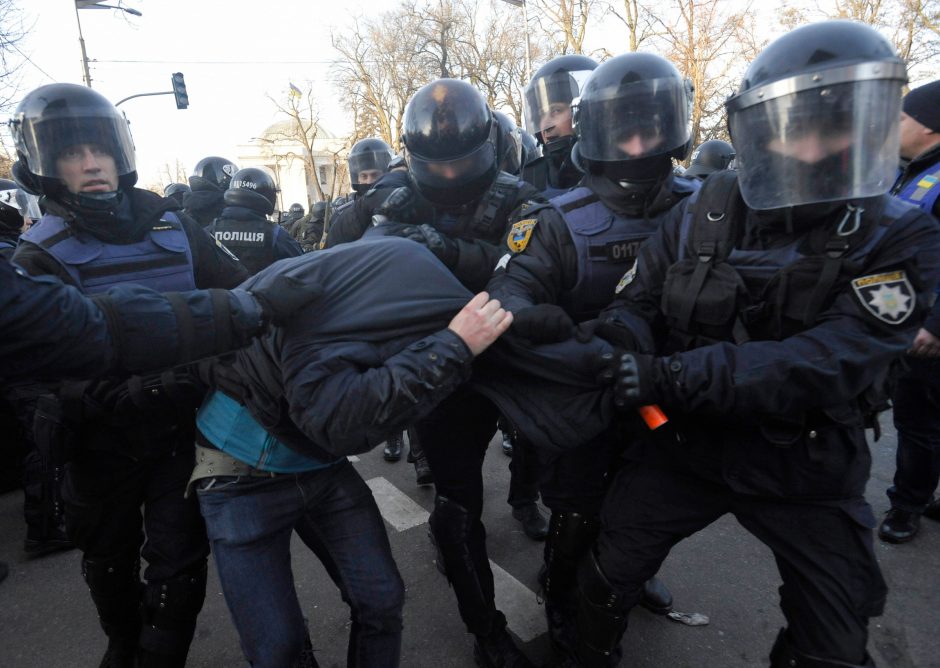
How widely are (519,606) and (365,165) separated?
14.1 feet

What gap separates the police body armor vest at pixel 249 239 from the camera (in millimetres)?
3936

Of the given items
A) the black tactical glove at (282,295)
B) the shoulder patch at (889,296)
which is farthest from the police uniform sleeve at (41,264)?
the shoulder patch at (889,296)

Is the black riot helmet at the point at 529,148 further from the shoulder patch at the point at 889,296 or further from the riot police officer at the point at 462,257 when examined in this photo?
the shoulder patch at the point at 889,296

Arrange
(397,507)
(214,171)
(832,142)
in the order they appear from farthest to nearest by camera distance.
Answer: (214,171), (397,507), (832,142)

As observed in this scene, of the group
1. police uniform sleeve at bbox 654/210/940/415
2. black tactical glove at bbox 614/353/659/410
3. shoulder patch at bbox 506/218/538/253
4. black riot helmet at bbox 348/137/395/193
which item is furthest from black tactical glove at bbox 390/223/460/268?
black riot helmet at bbox 348/137/395/193

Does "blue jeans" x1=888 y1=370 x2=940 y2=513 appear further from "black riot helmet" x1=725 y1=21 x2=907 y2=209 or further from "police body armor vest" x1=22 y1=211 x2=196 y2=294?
"police body armor vest" x1=22 y1=211 x2=196 y2=294

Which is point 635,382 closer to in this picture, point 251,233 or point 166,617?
point 166,617

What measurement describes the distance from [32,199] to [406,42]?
2251 centimetres

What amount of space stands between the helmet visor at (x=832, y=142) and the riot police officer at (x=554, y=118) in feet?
5.51

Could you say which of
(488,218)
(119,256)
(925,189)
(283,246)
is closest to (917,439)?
(925,189)

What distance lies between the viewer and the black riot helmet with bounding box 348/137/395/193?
216 inches

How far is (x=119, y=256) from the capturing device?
197 centimetres

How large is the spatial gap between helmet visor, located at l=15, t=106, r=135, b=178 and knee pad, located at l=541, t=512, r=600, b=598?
6.91 feet

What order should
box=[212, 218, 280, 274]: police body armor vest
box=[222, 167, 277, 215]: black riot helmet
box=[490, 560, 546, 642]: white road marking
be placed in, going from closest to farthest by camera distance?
box=[490, 560, 546, 642]: white road marking
box=[212, 218, 280, 274]: police body armor vest
box=[222, 167, 277, 215]: black riot helmet
